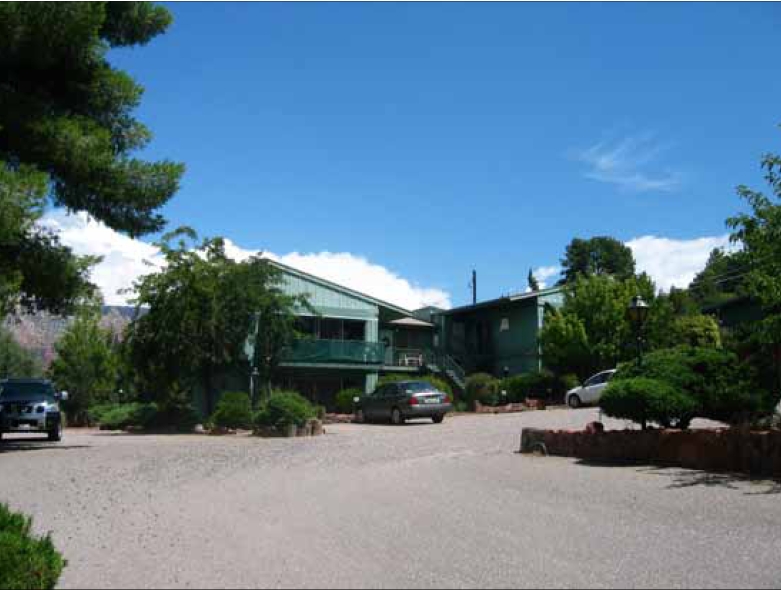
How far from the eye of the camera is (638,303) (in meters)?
18.0

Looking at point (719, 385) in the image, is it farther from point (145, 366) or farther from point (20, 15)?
point (145, 366)

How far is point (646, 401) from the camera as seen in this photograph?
44.3ft

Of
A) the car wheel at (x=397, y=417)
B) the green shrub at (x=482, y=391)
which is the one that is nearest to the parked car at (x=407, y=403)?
the car wheel at (x=397, y=417)

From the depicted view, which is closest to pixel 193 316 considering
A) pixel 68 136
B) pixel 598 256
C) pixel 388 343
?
pixel 68 136

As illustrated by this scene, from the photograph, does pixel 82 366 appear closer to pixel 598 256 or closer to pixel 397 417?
pixel 397 417

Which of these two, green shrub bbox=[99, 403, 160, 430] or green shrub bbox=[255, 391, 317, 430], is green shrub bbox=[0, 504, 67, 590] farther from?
green shrub bbox=[99, 403, 160, 430]

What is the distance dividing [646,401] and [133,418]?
22.9 meters

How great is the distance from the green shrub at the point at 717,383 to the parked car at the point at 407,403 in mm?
13667

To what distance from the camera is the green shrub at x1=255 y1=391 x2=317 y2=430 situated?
22781 mm

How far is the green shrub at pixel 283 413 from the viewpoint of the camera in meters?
22.8

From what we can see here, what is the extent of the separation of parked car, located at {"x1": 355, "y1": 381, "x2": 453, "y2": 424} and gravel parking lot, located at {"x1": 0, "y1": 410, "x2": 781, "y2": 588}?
1190 centimetres

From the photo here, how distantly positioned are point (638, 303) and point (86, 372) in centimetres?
2995

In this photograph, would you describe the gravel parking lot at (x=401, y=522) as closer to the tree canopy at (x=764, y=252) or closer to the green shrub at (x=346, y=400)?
the tree canopy at (x=764, y=252)

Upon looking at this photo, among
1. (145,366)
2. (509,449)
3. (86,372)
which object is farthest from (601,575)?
(86,372)
